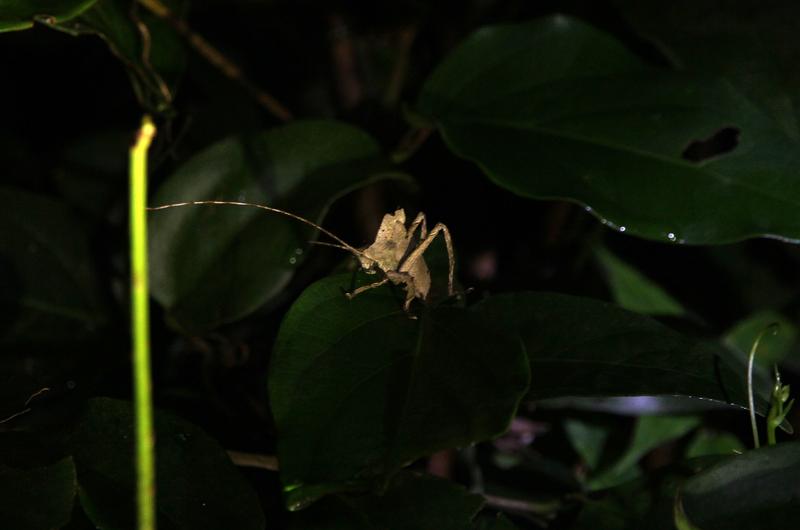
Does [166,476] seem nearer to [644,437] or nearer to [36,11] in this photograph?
[36,11]

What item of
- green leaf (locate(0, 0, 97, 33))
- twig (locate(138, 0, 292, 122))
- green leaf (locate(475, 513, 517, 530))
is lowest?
green leaf (locate(475, 513, 517, 530))

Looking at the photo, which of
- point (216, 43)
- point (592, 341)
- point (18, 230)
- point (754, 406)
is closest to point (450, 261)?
point (592, 341)

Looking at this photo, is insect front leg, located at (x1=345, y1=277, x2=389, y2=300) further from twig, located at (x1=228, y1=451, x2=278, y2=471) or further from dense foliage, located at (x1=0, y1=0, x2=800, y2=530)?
twig, located at (x1=228, y1=451, x2=278, y2=471)

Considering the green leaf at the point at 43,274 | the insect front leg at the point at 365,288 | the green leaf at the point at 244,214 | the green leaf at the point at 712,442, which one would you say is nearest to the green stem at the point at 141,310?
the insect front leg at the point at 365,288

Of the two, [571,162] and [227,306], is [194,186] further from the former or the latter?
[571,162]

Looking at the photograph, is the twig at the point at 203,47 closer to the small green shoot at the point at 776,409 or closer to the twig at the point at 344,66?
the twig at the point at 344,66

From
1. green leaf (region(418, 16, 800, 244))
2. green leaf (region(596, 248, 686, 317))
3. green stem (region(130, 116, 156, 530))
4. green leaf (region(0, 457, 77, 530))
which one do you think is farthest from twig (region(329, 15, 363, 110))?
Result: green stem (region(130, 116, 156, 530))

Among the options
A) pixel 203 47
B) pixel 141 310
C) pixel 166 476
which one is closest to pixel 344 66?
pixel 203 47

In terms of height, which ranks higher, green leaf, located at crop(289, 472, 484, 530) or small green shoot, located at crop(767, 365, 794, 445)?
small green shoot, located at crop(767, 365, 794, 445)
